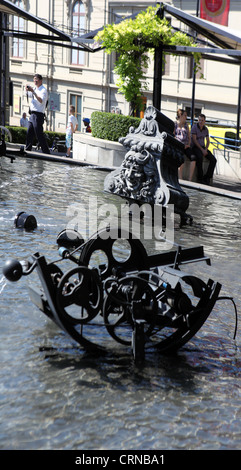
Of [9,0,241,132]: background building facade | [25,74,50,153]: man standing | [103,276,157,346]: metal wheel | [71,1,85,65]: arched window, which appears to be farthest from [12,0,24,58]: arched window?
[103,276,157,346]: metal wheel

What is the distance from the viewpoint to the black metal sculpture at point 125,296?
448 cm

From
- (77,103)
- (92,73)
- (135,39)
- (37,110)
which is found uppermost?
(92,73)

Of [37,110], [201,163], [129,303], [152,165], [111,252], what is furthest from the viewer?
[37,110]

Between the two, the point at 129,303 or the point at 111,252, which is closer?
the point at 129,303

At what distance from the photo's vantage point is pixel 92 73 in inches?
1535

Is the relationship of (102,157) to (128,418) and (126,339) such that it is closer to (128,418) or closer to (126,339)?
(126,339)

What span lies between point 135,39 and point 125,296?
1117cm

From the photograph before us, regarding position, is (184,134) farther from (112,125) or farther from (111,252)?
(111,252)

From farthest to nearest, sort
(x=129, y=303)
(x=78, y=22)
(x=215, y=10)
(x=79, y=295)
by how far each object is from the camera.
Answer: (x=78, y=22) < (x=215, y=10) < (x=129, y=303) < (x=79, y=295)

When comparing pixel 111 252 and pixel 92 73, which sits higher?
pixel 92 73

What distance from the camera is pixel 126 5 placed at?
3634 cm

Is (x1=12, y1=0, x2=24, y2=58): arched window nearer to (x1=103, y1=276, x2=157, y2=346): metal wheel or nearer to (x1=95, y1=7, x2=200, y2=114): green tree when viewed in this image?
(x1=95, y1=7, x2=200, y2=114): green tree

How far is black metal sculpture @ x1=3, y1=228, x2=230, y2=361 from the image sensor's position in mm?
4480

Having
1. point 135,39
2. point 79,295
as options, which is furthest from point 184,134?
point 79,295
